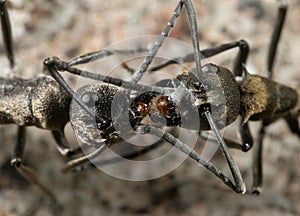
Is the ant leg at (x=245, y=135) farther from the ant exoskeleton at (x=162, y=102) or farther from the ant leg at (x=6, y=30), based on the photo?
the ant leg at (x=6, y=30)

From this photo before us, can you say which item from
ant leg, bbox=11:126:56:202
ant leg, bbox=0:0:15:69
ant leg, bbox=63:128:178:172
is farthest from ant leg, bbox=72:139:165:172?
ant leg, bbox=0:0:15:69

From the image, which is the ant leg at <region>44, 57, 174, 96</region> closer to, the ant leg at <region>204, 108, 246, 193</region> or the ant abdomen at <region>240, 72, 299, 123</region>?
the ant leg at <region>204, 108, 246, 193</region>

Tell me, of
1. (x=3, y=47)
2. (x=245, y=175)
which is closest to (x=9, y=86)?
(x=3, y=47)

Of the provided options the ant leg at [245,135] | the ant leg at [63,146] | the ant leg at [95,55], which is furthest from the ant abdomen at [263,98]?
the ant leg at [63,146]

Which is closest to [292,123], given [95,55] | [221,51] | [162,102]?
[221,51]

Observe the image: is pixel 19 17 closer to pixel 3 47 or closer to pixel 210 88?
pixel 3 47

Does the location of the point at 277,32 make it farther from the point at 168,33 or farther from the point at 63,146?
the point at 63,146
